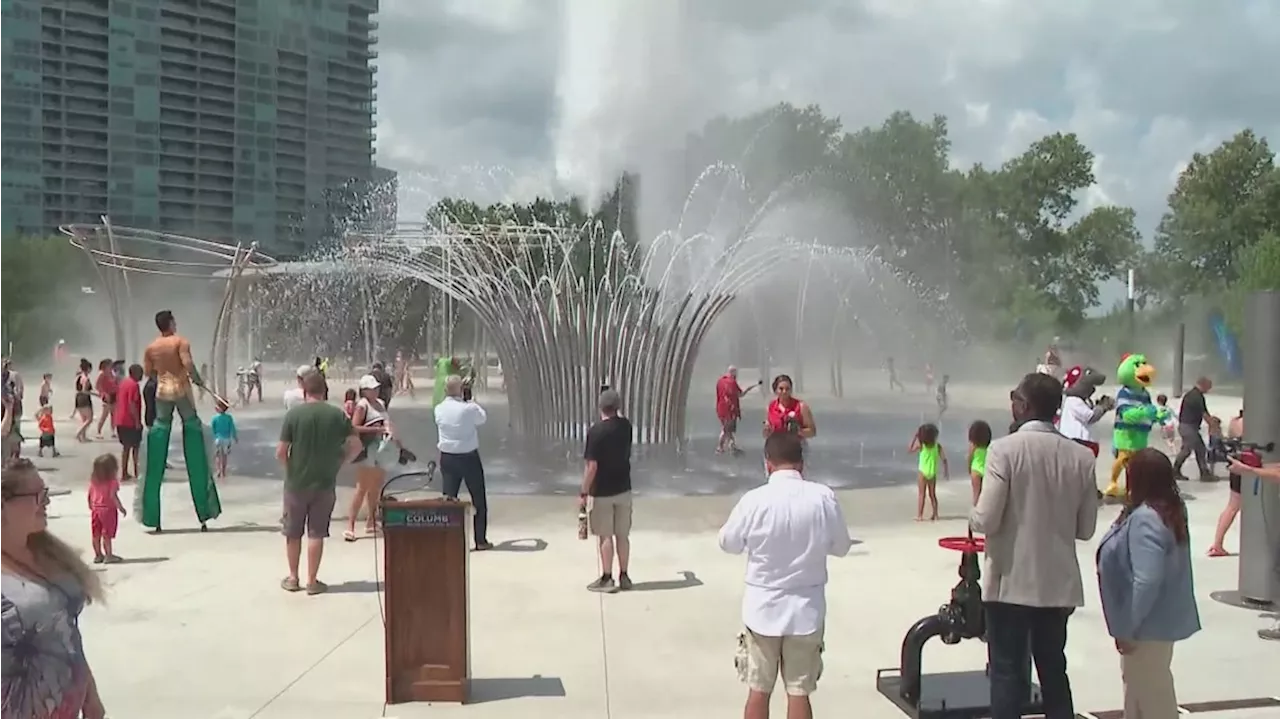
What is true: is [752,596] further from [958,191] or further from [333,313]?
[958,191]

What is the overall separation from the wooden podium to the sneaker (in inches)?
95.3

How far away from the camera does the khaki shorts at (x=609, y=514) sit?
7.44 meters

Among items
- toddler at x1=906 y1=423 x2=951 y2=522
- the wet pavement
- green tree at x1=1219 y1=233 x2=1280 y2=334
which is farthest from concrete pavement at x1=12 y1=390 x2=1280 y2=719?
green tree at x1=1219 y1=233 x2=1280 y2=334

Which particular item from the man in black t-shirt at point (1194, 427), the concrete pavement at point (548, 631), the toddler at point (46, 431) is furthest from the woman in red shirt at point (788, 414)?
the toddler at point (46, 431)

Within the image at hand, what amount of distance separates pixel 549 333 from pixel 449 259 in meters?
3.34

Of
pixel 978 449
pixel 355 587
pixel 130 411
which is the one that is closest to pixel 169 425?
pixel 355 587

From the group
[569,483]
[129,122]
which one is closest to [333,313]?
[569,483]

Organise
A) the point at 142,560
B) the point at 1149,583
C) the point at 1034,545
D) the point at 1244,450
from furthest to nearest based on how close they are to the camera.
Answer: the point at 142,560 → the point at 1244,450 → the point at 1034,545 → the point at 1149,583

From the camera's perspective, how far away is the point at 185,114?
9956 cm

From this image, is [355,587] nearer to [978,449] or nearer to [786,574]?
[786,574]

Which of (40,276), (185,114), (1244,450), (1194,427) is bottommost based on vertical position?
(1194,427)

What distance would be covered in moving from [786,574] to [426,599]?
188 centimetres

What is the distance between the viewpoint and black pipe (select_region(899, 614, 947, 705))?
5.04 m

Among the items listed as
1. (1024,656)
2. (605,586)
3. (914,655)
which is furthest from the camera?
(605,586)
